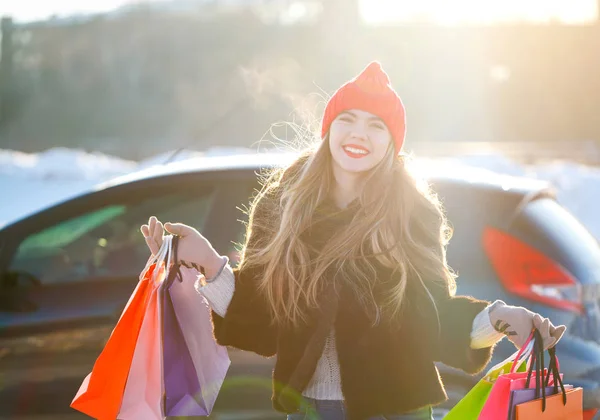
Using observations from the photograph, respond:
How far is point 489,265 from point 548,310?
0.30m

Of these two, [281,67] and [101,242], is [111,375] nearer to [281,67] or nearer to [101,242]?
[101,242]

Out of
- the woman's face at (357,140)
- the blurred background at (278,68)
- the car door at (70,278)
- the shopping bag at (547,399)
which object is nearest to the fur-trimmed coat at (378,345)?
the shopping bag at (547,399)

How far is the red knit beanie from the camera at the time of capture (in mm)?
2602

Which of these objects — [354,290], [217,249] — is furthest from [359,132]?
[217,249]

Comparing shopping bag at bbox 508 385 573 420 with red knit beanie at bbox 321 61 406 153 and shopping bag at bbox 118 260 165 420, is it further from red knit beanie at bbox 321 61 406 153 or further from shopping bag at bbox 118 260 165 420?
shopping bag at bbox 118 260 165 420

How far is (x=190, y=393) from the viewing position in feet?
8.25

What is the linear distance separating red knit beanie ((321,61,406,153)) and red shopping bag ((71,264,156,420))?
0.83 meters

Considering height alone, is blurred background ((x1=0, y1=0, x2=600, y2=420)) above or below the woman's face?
above

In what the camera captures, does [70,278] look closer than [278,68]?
Yes

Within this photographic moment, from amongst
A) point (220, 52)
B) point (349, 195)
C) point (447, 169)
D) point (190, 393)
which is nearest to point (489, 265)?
point (447, 169)

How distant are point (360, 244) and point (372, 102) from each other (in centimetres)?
44

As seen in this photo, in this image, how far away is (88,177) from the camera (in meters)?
11.2

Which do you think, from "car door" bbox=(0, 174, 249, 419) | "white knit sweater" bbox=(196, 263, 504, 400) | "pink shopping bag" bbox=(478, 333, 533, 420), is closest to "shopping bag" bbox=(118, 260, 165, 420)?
"white knit sweater" bbox=(196, 263, 504, 400)

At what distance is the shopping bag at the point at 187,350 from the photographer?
2.51m
